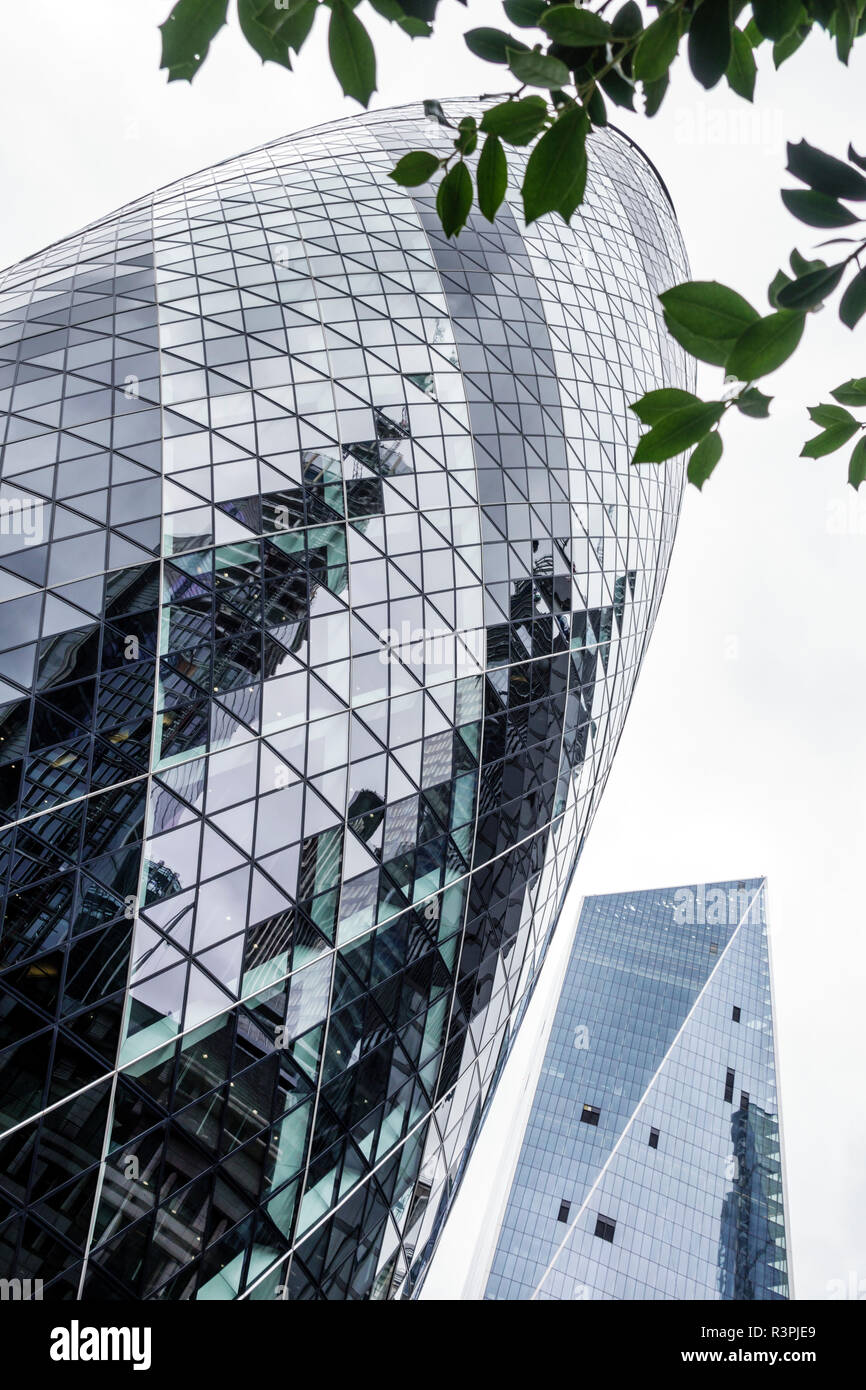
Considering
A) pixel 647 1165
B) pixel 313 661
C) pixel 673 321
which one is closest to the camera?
pixel 673 321

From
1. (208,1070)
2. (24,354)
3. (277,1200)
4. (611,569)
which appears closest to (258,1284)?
(277,1200)

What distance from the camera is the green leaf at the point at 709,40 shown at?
1.74 metres

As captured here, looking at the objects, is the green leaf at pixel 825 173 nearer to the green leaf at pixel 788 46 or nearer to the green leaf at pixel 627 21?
the green leaf at pixel 627 21

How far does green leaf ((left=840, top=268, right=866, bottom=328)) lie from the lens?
1775mm

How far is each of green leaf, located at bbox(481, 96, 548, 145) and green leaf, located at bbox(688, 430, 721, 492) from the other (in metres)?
0.87

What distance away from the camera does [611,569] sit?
23.3 m

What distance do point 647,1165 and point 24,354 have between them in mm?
73588

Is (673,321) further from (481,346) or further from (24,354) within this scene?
(481,346)

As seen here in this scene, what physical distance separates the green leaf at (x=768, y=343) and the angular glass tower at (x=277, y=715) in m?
11.2

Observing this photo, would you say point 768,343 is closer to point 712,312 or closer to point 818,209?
point 712,312

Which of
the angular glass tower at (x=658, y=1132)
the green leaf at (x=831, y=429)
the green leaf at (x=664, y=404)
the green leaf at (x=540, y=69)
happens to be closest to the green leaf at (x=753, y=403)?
the green leaf at (x=664, y=404)

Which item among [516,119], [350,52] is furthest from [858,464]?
[350,52]

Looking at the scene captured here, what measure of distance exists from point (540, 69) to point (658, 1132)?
77959mm
